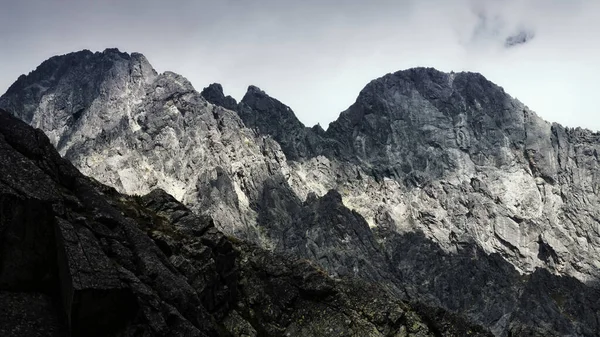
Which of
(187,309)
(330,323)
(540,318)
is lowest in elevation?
(187,309)

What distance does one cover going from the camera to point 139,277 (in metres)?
28.9

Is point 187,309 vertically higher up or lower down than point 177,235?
lower down

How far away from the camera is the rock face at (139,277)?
24.4 meters

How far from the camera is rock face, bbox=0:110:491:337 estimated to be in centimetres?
2444

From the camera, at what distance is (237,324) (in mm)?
A: 36750

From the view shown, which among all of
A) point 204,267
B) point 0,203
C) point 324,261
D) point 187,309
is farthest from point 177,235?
point 324,261

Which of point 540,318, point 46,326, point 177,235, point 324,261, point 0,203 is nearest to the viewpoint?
point 46,326

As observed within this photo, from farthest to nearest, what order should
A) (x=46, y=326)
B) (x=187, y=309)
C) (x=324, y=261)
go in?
1. (x=324, y=261)
2. (x=187, y=309)
3. (x=46, y=326)

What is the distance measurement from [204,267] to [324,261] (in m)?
162

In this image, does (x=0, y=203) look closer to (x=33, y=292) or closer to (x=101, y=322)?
(x=33, y=292)

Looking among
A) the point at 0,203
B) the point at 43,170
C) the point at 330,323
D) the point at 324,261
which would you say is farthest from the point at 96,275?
the point at 324,261

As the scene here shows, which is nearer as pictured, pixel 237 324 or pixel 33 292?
pixel 33 292

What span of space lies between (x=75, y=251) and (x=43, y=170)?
25.3ft

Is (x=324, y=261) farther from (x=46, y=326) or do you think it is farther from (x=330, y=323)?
(x=46, y=326)
